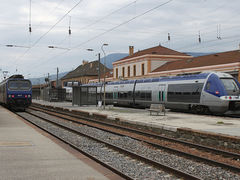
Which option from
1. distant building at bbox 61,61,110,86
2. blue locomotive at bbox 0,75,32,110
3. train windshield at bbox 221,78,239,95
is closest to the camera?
train windshield at bbox 221,78,239,95

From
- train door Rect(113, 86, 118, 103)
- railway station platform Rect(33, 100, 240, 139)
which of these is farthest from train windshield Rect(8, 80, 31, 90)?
railway station platform Rect(33, 100, 240, 139)

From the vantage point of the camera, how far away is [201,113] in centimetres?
2070

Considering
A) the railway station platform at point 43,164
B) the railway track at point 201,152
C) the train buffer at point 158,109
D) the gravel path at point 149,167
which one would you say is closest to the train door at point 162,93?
the train buffer at point 158,109

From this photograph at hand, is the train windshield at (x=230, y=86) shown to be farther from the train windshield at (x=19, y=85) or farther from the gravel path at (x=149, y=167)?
the train windshield at (x=19, y=85)

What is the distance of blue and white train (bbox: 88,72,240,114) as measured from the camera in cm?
1888

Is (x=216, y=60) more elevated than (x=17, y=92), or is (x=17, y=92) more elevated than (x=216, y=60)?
(x=216, y=60)

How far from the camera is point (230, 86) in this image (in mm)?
19375

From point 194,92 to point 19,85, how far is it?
16329 millimetres

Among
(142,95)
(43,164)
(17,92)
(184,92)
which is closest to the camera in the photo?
(43,164)

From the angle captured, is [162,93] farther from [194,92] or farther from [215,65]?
[215,65]

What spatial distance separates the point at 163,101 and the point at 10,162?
18.3m

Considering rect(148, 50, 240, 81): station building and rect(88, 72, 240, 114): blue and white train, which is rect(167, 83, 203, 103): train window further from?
rect(148, 50, 240, 81): station building

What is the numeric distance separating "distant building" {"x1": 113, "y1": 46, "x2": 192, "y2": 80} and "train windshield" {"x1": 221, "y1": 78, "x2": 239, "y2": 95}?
1286 inches

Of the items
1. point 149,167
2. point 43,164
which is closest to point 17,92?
point 43,164
